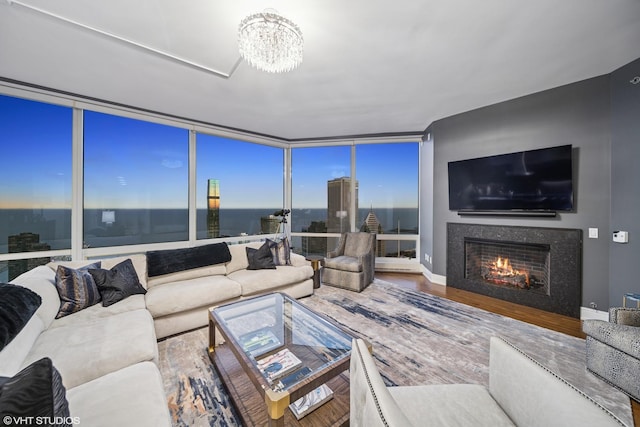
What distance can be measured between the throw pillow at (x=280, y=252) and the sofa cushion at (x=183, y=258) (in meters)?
0.64

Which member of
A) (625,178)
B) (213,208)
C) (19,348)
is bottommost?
(19,348)

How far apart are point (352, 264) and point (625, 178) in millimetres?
3193

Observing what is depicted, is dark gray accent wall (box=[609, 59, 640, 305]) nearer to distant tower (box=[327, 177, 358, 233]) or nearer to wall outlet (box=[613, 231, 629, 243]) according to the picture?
wall outlet (box=[613, 231, 629, 243])

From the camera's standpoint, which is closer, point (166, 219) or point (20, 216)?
point (20, 216)

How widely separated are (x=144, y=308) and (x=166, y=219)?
1.92 meters

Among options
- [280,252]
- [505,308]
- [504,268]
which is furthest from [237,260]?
[504,268]

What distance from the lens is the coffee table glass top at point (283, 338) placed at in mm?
1541

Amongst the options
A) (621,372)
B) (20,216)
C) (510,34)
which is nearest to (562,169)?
(510,34)

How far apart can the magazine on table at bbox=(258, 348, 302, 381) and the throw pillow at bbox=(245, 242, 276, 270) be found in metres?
1.73

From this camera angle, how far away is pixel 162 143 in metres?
3.77

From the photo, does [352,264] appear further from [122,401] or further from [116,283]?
[122,401]

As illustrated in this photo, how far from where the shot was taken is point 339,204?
5160mm

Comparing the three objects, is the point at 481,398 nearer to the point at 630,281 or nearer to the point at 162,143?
the point at 630,281

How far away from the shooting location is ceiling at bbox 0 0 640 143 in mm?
1733
